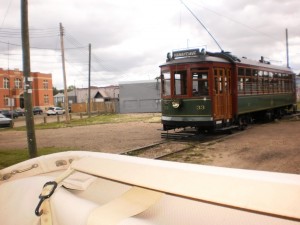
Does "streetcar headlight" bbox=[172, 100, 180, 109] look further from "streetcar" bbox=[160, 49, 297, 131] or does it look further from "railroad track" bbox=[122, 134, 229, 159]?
"railroad track" bbox=[122, 134, 229, 159]

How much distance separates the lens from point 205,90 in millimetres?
14375

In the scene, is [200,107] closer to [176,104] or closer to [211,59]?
[176,104]

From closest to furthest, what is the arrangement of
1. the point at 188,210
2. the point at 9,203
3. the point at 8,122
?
the point at 188,210 < the point at 9,203 < the point at 8,122

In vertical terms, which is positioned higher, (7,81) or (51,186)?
(7,81)

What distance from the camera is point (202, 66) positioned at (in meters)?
14.3

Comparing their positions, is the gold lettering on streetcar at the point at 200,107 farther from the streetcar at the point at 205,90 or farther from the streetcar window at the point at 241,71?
the streetcar window at the point at 241,71

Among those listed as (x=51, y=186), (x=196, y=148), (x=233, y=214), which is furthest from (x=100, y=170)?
(x=196, y=148)

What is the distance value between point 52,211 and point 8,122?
3268cm

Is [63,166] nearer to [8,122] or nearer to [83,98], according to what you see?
[8,122]

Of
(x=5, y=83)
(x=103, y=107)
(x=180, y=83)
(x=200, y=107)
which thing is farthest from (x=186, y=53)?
(x=5, y=83)

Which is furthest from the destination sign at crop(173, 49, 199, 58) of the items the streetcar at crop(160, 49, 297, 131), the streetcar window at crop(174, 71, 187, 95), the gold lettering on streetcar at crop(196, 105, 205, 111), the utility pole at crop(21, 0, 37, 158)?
the utility pole at crop(21, 0, 37, 158)

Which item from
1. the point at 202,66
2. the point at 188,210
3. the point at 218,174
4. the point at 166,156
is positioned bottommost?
the point at 166,156

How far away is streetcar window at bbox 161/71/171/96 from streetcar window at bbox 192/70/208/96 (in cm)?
120

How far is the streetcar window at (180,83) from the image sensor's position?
14758 millimetres
